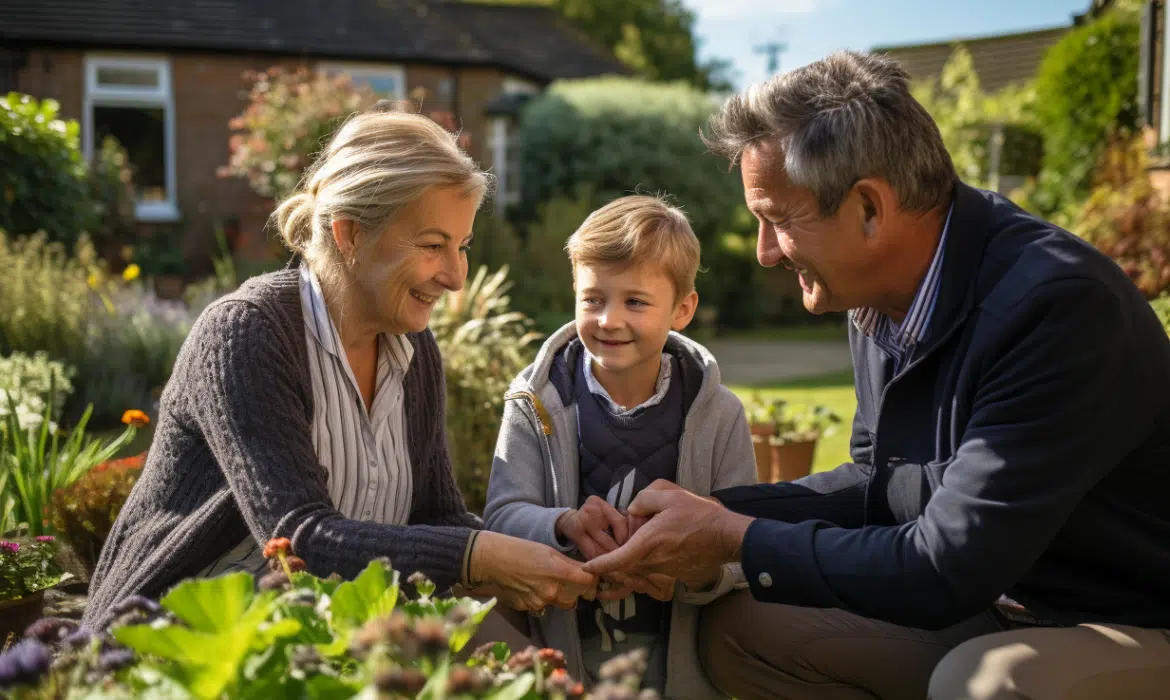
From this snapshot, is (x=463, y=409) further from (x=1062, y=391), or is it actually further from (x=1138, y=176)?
(x=1138, y=176)

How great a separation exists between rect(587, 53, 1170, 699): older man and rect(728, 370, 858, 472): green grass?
4.71 meters

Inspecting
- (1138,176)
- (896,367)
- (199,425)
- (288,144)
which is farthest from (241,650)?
(288,144)

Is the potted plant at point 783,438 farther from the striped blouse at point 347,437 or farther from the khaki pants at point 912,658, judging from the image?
the striped blouse at point 347,437

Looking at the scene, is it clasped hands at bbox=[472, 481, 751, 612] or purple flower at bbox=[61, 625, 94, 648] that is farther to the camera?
→ clasped hands at bbox=[472, 481, 751, 612]

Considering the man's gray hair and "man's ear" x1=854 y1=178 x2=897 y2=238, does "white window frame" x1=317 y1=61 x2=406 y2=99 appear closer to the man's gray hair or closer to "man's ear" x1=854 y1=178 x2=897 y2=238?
the man's gray hair

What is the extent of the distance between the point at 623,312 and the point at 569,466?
0.46 metres

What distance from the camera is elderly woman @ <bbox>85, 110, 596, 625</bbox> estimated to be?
246 centimetres

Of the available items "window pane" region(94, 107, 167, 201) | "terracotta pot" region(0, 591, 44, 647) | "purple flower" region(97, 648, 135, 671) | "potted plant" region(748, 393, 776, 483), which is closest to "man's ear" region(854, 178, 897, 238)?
"purple flower" region(97, 648, 135, 671)

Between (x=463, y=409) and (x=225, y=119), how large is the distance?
15.6m

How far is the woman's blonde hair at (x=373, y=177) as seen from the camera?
8.82ft

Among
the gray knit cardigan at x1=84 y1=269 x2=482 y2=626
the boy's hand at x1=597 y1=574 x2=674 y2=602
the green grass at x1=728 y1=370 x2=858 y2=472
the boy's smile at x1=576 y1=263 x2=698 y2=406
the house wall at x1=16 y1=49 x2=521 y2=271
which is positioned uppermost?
the house wall at x1=16 y1=49 x2=521 y2=271

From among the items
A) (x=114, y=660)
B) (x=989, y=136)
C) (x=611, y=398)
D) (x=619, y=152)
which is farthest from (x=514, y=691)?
(x=989, y=136)

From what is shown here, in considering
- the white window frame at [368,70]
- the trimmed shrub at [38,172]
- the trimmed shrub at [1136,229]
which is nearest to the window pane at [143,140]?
the white window frame at [368,70]

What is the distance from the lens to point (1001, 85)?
28203mm
